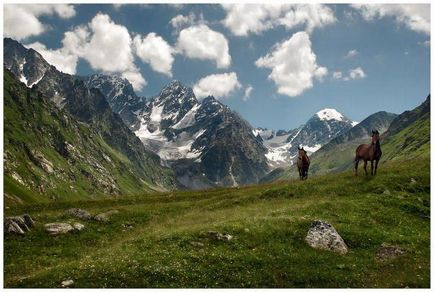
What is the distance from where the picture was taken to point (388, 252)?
117 ft

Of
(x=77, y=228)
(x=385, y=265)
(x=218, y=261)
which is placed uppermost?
(x=77, y=228)

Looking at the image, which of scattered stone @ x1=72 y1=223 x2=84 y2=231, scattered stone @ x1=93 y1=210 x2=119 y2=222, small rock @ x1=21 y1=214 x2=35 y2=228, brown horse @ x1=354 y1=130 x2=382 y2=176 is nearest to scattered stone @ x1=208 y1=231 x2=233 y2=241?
scattered stone @ x1=72 y1=223 x2=84 y2=231

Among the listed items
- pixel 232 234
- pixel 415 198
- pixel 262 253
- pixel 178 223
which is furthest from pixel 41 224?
pixel 415 198

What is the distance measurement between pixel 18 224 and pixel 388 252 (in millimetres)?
30733

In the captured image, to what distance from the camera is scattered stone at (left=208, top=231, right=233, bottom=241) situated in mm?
36969

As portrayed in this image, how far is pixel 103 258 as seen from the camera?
32.8 meters

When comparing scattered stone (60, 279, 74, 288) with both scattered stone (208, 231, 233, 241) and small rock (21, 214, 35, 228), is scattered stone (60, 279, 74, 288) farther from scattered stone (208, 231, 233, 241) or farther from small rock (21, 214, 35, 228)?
small rock (21, 214, 35, 228)

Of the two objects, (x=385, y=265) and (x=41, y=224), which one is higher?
(x=41, y=224)

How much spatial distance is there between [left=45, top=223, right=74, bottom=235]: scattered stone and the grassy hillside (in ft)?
2.15

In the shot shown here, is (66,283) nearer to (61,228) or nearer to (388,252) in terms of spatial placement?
(61,228)

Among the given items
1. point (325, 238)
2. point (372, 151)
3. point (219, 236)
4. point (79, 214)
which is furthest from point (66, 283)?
point (372, 151)

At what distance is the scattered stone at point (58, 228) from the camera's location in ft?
134

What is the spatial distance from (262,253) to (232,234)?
4.06 m

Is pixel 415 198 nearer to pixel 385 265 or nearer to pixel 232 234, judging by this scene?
pixel 385 265
